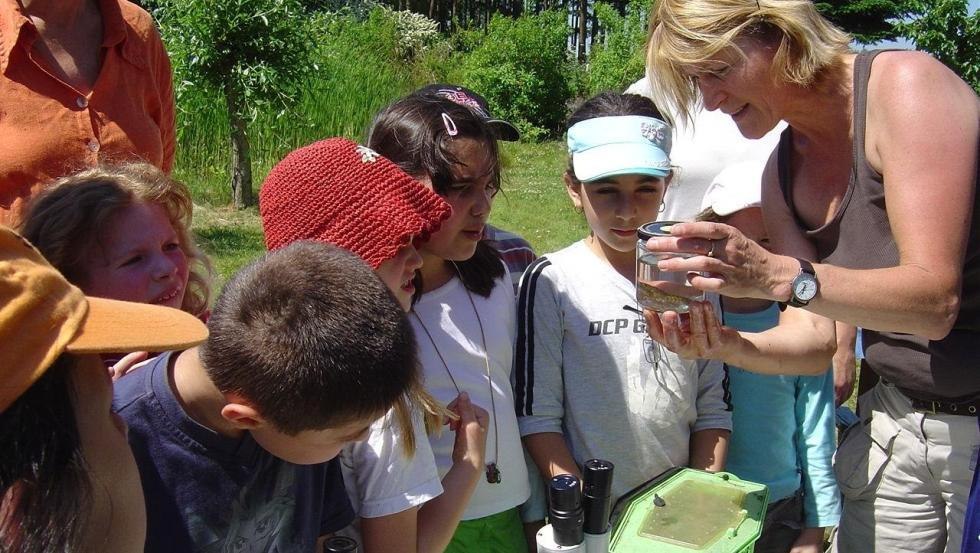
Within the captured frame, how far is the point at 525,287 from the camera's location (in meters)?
2.52

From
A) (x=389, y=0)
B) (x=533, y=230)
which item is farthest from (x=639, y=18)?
(x=389, y=0)

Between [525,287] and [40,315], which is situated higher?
[40,315]

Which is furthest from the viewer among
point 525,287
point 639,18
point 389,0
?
point 389,0

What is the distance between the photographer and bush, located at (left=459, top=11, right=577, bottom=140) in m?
15.9

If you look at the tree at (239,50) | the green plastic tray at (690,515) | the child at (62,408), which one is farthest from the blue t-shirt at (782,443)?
the tree at (239,50)

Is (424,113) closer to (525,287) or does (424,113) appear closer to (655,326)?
(525,287)

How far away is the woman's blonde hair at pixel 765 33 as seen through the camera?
2.18 meters

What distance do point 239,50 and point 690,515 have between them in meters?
7.43

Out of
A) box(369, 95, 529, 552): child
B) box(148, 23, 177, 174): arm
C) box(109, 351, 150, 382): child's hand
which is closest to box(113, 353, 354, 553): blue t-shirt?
box(109, 351, 150, 382): child's hand

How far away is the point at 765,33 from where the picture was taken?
7.27 ft

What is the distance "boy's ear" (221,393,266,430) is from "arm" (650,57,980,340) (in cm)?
90

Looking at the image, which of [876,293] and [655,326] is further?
[655,326]

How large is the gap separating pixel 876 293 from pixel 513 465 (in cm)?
101

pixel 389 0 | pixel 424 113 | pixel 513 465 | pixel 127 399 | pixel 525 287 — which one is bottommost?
pixel 389 0
